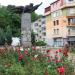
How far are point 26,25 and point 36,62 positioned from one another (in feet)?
110

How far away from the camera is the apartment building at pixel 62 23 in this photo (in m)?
69.2

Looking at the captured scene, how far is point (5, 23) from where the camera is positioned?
256 ft

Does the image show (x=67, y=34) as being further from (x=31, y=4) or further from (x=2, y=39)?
(x=31, y=4)

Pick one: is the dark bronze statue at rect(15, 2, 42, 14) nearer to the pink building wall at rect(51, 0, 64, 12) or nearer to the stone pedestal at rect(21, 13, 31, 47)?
the stone pedestal at rect(21, 13, 31, 47)

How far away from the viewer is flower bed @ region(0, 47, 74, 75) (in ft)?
25.7

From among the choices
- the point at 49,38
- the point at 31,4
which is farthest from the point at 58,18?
the point at 31,4

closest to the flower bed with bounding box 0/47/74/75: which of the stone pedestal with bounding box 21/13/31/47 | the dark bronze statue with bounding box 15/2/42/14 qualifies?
the stone pedestal with bounding box 21/13/31/47

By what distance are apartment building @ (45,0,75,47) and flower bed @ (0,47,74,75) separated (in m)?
53.9

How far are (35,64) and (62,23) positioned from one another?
63.1 metres

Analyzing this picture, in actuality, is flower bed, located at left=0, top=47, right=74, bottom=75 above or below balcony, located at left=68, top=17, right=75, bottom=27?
below

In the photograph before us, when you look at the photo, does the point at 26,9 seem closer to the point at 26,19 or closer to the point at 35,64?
the point at 26,19

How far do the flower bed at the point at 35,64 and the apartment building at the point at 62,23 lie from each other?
5391cm

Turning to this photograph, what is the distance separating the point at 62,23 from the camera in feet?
236

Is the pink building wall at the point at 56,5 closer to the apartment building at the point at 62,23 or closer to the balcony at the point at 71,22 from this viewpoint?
the apartment building at the point at 62,23
